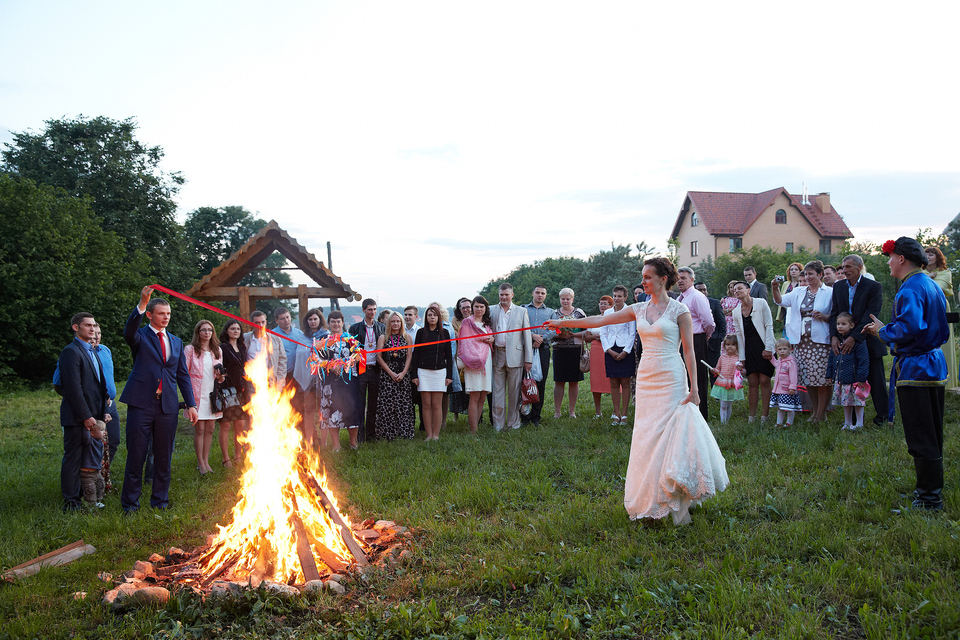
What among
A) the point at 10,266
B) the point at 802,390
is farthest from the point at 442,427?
the point at 10,266

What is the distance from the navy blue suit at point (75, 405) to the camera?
255 inches

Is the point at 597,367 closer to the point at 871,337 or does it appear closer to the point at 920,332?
the point at 871,337

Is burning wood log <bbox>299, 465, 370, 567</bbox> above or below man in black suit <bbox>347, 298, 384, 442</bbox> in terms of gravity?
below

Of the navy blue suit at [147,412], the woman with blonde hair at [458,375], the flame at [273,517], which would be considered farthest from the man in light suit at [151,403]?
the woman with blonde hair at [458,375]

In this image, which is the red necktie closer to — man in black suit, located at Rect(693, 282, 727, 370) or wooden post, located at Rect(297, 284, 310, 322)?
wooden post, located at Rect(297, 284, 310, 322)

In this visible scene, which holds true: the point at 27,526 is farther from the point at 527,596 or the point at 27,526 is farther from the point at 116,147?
the point at 116,147

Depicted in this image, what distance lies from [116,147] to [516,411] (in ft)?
103

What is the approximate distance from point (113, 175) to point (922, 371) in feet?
117

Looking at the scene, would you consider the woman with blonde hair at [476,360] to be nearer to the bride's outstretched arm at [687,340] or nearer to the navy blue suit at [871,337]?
the bride's outstretched arm at [687,340]

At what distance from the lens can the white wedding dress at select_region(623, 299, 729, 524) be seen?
514 centimetres

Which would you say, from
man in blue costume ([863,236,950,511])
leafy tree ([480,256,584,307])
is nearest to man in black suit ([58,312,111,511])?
man in blue costume ([863,236,950,511])

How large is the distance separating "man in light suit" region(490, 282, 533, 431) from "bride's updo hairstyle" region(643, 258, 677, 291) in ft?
15.1

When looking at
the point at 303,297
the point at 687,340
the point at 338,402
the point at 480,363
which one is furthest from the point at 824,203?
the point at 687,340

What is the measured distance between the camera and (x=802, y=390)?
9195mm
